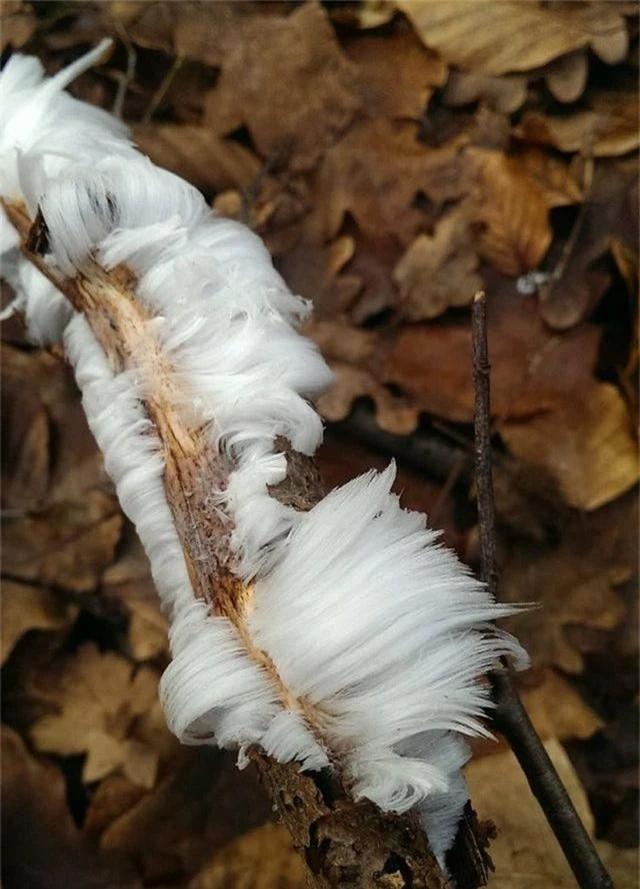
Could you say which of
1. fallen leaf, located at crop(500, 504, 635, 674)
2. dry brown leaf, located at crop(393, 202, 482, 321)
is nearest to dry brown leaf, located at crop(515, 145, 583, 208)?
dry brown leaf, located at crop(393, 202, 482, 321)

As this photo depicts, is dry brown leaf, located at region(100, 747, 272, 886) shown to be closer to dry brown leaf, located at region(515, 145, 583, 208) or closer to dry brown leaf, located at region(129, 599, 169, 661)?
dry brown leaf, located at region(129, 599, 169, 661)

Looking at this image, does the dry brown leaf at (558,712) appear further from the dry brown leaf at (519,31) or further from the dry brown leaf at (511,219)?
the dry brown leaf at (519,31)

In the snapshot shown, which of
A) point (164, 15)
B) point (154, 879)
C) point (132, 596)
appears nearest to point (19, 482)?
point (132, 596)

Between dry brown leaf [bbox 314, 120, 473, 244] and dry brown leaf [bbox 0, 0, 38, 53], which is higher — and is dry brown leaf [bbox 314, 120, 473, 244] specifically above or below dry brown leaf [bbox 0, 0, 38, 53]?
below

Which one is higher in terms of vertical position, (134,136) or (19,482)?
(134,136)

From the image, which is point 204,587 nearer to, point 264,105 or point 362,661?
point 362,661

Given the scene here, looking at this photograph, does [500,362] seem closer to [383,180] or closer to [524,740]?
[383,180]
